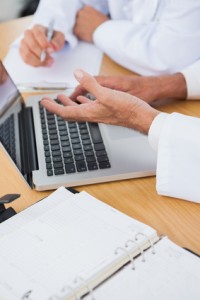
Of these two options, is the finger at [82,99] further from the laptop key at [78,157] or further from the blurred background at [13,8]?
the blurred background at [13,8]

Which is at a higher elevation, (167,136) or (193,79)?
(167,136)

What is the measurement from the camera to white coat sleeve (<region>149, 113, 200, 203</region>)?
67cm

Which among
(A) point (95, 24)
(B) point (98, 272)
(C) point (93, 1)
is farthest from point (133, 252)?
(C) point (93, 1)

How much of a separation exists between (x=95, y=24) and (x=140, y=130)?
1.98 ft

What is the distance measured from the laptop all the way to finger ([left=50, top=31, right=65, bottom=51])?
31cm

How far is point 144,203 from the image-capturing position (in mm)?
680

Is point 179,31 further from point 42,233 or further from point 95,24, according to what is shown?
point 42,233

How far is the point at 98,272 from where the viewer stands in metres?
0.50

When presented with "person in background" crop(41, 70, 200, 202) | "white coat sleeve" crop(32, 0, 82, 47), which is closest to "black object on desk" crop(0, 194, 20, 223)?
"person in background" crop(41, 70, 200, 202)

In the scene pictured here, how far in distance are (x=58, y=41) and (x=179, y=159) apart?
0.63m

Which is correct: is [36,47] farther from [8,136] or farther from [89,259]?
[89,259]

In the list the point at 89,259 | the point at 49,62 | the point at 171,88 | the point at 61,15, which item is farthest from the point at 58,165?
the point at 61,15

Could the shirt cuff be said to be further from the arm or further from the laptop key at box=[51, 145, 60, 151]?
the arm

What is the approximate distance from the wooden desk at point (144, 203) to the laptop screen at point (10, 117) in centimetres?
4
